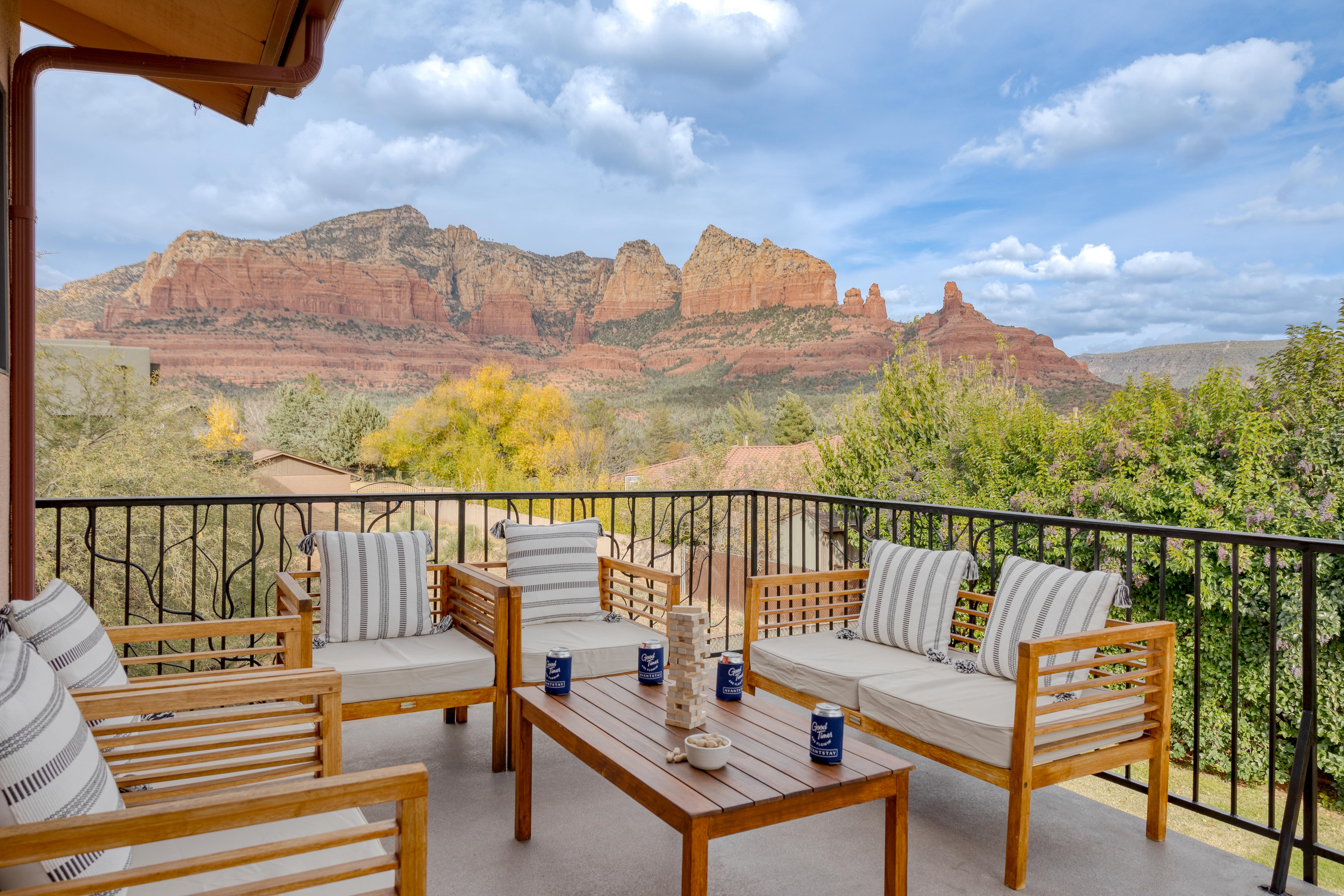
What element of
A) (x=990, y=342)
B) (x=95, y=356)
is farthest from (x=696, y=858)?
(x=990, y=342)

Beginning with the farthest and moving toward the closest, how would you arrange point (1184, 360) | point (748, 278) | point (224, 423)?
point (748, 278)
point (224, 423)
point (1184, 360)

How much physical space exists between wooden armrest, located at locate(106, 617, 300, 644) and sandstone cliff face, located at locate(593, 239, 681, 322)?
37.4 metres

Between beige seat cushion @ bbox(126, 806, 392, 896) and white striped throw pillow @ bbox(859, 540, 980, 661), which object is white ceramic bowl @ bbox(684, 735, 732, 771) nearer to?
beige seat cushion @ bbox(126, 806, 392, 896)

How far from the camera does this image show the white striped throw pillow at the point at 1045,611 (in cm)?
252

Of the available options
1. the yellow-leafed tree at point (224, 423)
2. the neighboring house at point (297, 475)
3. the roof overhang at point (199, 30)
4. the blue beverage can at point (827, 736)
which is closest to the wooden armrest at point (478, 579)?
the blue beverage can at point (827, 736)

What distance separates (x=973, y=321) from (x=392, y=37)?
98.9ft

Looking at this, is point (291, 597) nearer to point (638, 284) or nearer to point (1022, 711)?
point (1022, 711)

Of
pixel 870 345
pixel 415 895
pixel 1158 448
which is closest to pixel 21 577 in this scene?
pixel 415 895

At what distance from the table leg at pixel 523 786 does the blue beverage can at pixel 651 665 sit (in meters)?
0.39

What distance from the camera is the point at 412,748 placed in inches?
127

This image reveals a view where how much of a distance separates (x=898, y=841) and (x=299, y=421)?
3266cm

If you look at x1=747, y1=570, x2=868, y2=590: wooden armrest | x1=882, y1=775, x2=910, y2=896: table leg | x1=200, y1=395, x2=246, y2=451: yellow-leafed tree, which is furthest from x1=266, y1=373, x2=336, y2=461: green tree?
x1=882, y1=775, x2=910, y2=896: table leg

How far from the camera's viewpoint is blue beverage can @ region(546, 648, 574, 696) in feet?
8.29

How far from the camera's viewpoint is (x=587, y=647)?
317cm
